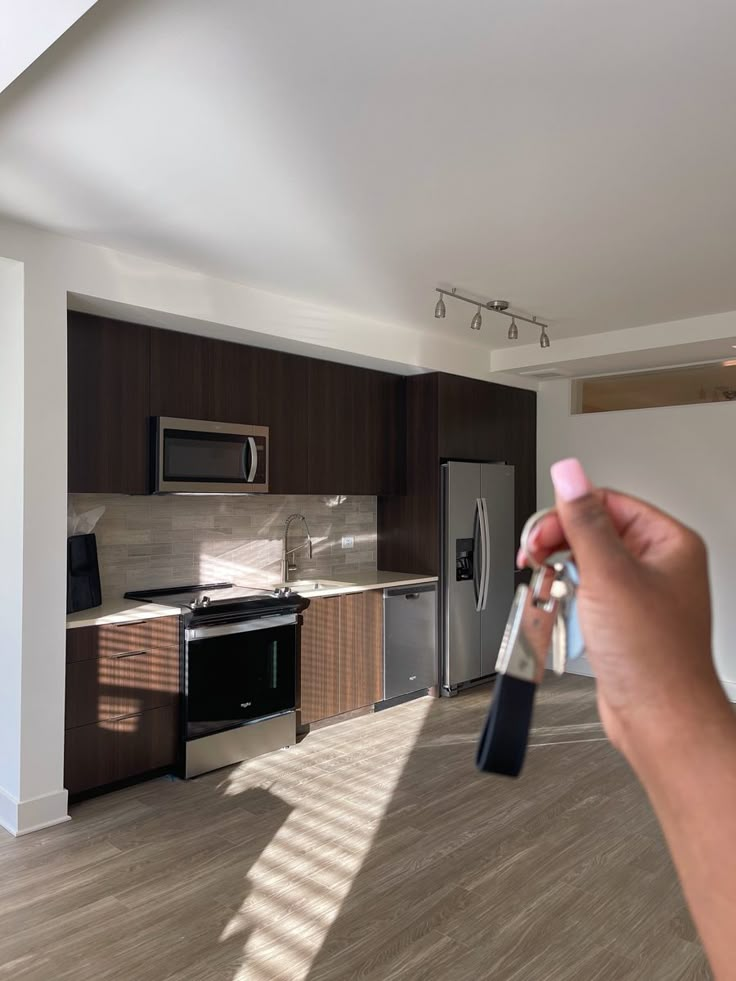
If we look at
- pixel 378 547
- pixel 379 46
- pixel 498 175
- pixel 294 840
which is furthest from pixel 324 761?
pixel 379 46

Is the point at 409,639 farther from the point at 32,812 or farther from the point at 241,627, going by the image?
the point at 32,812

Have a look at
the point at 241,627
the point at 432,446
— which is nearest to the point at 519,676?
the point at 241,627

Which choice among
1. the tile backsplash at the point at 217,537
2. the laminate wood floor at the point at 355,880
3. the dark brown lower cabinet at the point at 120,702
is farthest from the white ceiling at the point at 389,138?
the laminate wood floor at the point at 355,880

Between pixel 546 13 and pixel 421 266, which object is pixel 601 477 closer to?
pixel 421 266

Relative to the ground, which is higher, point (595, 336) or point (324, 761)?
point (595, 336)

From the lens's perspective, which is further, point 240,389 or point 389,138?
point 240,389

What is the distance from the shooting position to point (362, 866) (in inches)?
114

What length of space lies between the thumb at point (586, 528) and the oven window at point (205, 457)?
→ 148 inches

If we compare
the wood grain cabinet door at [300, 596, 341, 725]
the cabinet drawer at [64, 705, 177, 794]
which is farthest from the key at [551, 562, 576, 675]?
the wood grain cabinet door at [300, 596, 341, 725]

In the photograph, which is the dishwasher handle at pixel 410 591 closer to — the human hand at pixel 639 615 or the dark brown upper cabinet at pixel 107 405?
the dark brown upper cabinet at pixel 107 405

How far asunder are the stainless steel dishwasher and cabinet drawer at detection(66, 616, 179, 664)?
1.71 metres

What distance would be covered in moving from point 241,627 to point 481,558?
221 centimetres

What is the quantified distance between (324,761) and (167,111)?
3.21 meters

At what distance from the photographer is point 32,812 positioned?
321cm
